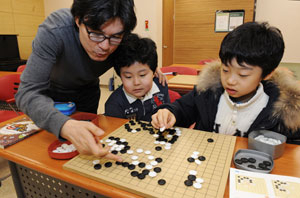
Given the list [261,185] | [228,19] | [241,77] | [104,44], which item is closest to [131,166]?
[261,185]

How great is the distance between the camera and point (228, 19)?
4.66 meters

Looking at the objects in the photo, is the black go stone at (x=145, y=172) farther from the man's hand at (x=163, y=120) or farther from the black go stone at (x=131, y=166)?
the man's hand at (x=163, y=120)

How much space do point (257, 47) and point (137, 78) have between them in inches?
27.9

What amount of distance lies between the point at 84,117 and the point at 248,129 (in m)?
0.92

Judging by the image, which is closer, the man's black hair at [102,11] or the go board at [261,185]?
the go board at [261,185]

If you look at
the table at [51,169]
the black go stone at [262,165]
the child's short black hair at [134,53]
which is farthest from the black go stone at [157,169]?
the child's short black hair at [134,53]

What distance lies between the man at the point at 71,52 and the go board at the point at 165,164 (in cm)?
7

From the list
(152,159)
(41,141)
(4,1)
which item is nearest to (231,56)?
(152,159)

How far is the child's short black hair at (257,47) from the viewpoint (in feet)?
3.37

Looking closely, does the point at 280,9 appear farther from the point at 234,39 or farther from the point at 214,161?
the point at 214,161

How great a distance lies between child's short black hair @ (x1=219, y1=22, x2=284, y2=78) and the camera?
40.5 inches

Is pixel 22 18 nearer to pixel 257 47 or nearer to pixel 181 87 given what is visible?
pixel 181 87

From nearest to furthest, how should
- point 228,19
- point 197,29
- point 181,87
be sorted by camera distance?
point 181,87, point 228,19, point 197,29

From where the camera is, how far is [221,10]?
468 centimetres
